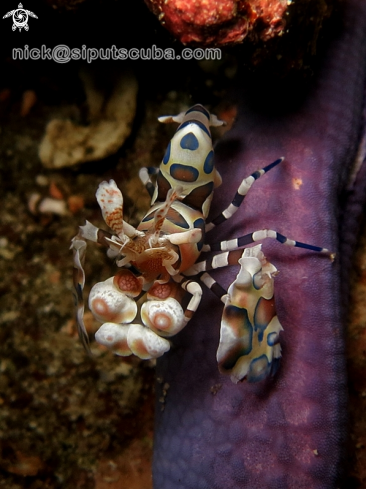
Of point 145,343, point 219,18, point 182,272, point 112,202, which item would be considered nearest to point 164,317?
point 145,343

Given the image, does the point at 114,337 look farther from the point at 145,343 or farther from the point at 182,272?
the point at 182,272

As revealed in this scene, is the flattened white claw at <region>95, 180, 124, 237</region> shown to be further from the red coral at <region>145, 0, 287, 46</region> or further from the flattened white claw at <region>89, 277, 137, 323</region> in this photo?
the red coral at <region>145, 0, 287, 46</region>

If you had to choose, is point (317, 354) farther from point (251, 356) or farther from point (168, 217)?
point (168, 217)

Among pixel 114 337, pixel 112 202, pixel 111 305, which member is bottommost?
pixel 114 337

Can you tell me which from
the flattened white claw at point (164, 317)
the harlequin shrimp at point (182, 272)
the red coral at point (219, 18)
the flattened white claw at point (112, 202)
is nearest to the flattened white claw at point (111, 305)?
the harlequin shrimp at point (182, 272)

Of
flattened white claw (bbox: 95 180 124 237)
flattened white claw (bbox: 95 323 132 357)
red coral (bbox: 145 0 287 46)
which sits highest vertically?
red coral (bbox: 145 0 287 46)

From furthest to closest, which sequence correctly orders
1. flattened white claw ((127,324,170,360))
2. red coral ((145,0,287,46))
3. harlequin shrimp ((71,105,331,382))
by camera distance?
flattened white claw ((127,324,170,360)), harlequin shrimp ((71,105,331,382)), red coral ((145,0,287,46))

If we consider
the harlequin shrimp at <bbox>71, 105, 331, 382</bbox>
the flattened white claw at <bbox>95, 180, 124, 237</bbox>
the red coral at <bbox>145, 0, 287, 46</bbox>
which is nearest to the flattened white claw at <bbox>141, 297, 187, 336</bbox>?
the harlequin shrimp at <bbox>71, 105, 331, 382</bbox>
